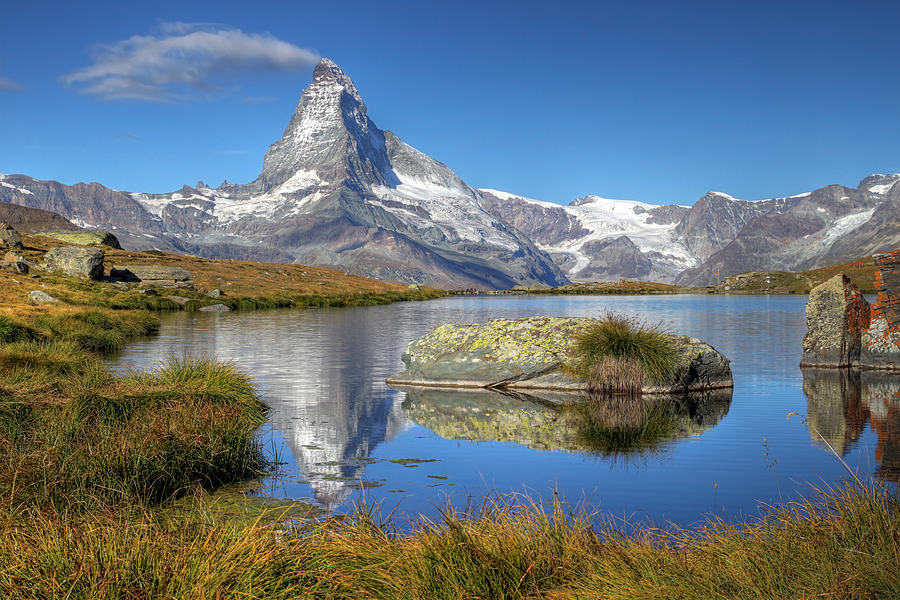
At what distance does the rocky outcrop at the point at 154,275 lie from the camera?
8457 cm

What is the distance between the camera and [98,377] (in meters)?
16.2

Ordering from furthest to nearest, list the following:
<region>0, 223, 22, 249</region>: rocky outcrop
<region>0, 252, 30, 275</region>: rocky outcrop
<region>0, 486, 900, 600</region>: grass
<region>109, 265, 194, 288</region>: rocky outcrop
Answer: <region>109, 265, 194, 288</region>: rocky outcrop < <region>0, 223, 22, 249</region>: rocky outcrop < <region>0, 252, 30, 275</region>: rocky outcrop < <region>0, 486, 900, 600</region>: grass

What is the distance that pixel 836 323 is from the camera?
24234 mm

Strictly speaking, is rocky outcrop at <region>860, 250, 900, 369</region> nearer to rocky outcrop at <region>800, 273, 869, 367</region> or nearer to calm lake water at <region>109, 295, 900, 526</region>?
rocky outcrop at <region>800, 273, 869, 367</region>

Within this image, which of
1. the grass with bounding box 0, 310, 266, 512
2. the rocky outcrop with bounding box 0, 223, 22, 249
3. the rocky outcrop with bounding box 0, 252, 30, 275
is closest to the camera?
the grass with bounding box 0, 310, 266, 512

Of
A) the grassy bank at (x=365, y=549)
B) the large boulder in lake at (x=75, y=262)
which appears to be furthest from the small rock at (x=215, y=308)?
the grassy bank at (x=365, y=549)

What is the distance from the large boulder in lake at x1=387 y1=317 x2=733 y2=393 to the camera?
20172mm

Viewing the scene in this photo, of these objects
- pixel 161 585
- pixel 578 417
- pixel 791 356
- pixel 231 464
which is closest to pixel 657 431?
pixel 578 417

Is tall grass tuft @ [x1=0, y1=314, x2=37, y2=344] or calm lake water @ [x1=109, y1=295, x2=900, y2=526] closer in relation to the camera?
calm lake water @ [x1=109, y1=295, x2=900, y2=526]

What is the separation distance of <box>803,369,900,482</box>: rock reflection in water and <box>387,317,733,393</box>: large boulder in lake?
2.97 meters

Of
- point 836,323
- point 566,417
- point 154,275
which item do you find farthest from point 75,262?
point 836,323

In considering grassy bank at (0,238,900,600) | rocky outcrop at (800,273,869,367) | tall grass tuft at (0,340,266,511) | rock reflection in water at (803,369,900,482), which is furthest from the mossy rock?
grassy bank at (0,238,900,600)

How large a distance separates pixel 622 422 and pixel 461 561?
992 cm

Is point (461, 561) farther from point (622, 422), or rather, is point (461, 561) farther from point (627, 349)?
point (627, 349)
